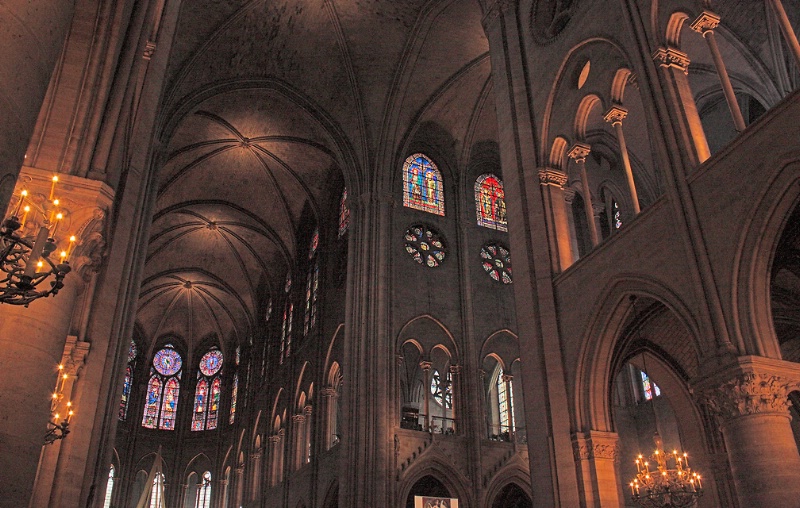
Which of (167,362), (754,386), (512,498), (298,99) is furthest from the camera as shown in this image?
(167,362)

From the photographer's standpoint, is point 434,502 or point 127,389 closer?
point 434,502

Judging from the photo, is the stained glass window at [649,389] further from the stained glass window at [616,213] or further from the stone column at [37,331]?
the stone column at [37,331]

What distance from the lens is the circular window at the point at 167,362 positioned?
129 feet

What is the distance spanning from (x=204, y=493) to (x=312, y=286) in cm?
1514

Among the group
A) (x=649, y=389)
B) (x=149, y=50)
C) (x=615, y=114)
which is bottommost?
(x=649, y=389)

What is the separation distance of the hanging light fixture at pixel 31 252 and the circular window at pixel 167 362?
3554 centimetres

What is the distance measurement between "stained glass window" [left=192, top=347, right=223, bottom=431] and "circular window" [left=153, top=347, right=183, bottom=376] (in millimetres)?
1334

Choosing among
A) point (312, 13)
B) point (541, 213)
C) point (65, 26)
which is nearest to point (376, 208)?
point (312, 13)

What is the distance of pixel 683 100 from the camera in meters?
10.3

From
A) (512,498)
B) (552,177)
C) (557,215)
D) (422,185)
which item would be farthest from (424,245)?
(557,215)

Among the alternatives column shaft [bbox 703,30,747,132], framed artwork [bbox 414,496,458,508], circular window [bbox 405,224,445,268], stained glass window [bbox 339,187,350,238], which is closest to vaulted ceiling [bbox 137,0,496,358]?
stained glass window [bbox 339,187,350,238]

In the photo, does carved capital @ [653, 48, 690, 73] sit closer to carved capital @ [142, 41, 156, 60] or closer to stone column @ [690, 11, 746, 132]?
stone column @ [690, 11, 746, 132]

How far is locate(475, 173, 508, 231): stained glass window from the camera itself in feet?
81.2

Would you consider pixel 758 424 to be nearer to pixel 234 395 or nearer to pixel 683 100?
pixel 683 100
